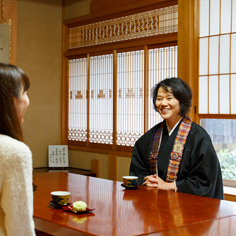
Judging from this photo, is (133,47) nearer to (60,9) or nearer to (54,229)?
(60,9)

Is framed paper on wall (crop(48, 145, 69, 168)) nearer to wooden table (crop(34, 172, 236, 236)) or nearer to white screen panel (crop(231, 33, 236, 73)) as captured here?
white screen panel (crop(231, 33, 236, 73))

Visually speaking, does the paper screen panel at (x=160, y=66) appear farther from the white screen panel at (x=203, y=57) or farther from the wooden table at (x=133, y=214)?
the wooden table at (x=133, y=214)

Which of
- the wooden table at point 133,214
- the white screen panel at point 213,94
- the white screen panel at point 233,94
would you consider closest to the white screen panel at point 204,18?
the white screen panel at point 213,94

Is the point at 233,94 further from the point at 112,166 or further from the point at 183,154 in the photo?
the point at 112,166

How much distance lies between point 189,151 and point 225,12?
5.65 ft

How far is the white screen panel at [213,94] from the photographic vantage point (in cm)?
415

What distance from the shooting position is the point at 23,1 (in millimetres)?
5676

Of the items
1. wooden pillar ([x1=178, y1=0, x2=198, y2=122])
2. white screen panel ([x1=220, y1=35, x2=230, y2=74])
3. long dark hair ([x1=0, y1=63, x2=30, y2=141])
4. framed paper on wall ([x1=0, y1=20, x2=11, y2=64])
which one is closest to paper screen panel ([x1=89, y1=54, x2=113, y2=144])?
framed paper on wall ([x1=0, y1=20, x2=11, y2=64])

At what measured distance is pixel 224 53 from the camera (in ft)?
13.3

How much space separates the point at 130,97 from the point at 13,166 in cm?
399

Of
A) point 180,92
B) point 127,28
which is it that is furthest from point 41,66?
point 180,92

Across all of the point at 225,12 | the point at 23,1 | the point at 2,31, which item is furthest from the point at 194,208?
the point at 23,1

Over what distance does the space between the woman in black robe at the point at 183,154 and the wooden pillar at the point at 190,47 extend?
1.17 m

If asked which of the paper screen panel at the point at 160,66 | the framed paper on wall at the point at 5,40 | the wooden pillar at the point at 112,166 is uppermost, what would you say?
the framed paper on wall at the point at 5,40
